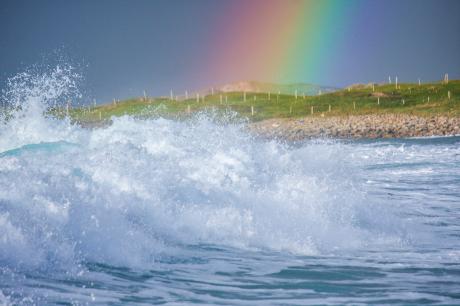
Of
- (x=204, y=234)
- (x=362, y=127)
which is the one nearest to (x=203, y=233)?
(x=204, y=234)

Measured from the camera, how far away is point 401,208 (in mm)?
13523

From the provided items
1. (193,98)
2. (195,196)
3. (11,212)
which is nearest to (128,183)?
(195,196)

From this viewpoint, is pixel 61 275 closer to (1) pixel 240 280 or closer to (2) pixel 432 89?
(1) pixel 240 280

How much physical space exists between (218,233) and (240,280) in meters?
2.19

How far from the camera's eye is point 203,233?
Result: 9547 mm

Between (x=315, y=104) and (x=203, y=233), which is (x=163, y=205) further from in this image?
(x=315, y=104)

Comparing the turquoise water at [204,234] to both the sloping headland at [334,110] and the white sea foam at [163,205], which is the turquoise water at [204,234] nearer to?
the white sea foam at [163,205]

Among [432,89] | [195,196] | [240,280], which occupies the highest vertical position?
[432,89]

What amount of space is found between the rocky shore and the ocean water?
47.6 metres

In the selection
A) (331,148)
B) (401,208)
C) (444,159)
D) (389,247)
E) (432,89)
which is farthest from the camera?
(432,89)

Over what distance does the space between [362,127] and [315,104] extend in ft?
101

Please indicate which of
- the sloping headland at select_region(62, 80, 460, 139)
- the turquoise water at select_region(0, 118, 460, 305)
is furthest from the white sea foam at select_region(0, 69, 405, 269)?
the sloping headland at select_region(62, 80, 460, 139)

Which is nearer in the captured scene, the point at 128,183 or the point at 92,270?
the point at 92,270

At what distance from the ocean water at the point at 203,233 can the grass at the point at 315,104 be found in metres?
60.4
